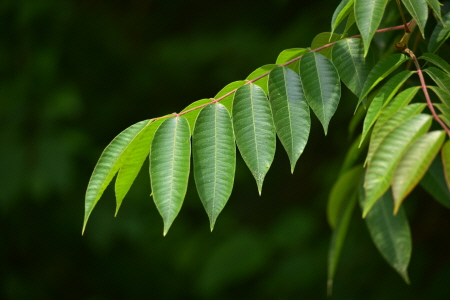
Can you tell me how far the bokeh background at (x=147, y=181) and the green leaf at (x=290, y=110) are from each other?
183 cm

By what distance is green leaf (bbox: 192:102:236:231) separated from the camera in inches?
36.2

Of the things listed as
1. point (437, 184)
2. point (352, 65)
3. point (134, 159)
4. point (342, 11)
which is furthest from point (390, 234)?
point (134, 159)

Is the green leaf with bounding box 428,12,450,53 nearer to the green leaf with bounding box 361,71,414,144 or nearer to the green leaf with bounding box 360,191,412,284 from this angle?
the green leaf with bounding box 361,71,414,144

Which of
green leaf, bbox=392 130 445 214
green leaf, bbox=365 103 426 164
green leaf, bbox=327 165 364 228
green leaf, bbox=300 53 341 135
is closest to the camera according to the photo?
green leaf, bbox=392 130 445 214

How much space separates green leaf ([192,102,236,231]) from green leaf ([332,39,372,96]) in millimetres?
272

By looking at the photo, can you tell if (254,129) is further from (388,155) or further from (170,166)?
(388,155)

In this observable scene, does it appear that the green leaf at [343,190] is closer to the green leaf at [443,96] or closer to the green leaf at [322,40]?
the green leaf at [322,40]

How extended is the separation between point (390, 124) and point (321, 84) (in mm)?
279

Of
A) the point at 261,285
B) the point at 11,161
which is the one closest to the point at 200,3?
the point at 11,161

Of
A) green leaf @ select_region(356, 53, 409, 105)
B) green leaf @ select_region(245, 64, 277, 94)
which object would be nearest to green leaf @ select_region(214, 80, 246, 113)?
green leaf @ select_region(245, 64, 277, 94)

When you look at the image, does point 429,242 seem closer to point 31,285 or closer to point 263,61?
point 263,61

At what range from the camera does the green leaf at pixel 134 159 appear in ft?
3.31

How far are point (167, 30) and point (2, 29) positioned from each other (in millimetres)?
1070

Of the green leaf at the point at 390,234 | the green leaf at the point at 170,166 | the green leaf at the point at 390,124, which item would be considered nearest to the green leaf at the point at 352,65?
the green leaf at the point at 390,124
